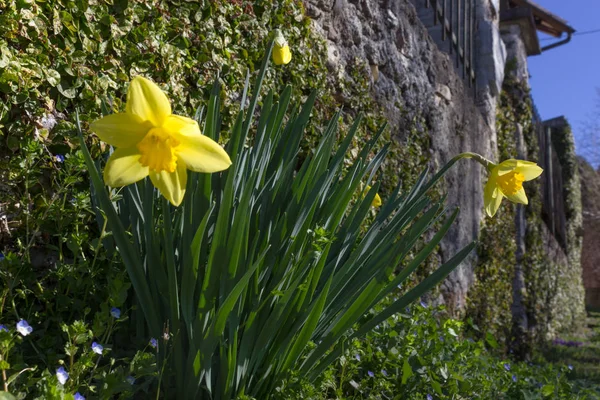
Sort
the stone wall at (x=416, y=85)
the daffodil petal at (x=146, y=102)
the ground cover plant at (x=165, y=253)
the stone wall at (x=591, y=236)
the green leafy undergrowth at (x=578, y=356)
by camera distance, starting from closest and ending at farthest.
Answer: the daffodil petal at (x=146, y=102) → the ground cover plant at (x=165, y=253) → the stone wall at (x=416, y=85) → the green leafy undergrowth at (x=578, y=356) → the stone wall at (x=591, y=236)

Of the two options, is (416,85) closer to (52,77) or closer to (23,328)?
(52,77)

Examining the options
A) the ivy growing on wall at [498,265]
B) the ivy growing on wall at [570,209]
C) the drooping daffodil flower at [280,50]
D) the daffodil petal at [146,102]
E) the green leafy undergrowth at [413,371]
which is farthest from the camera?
the ivy growing on wall at [570,209]

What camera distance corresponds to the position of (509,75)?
6.31 metres

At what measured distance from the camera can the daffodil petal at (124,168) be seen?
3.45 feet

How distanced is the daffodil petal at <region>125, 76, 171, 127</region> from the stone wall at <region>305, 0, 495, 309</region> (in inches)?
70.4

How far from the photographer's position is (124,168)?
3.49ft

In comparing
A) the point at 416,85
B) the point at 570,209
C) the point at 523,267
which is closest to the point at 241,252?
the point at 416,85

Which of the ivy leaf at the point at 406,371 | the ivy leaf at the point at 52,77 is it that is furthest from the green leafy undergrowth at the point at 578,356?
the ivy leaf at the point at 52,77

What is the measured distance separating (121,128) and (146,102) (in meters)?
0.06

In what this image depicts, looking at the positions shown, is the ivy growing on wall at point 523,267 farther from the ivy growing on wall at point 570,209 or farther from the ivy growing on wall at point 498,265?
the ivy growing on wall at point 570,209

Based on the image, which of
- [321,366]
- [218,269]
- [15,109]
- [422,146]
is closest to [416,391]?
[321,366]

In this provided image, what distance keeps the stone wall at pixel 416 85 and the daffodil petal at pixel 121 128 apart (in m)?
1.80

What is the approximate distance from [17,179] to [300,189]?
677 millimetres

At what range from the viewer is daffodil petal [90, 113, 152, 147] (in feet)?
3.44
